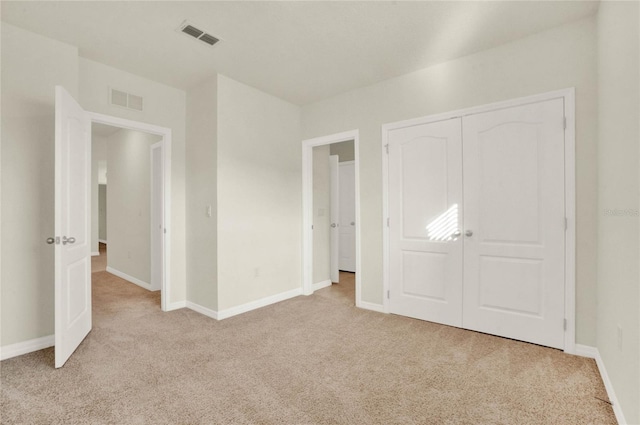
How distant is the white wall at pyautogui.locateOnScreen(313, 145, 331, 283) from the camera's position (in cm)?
483

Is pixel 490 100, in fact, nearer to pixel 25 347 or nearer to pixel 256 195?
pixel 256 195

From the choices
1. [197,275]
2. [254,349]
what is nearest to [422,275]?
[254,349]

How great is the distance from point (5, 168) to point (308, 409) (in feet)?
9.57

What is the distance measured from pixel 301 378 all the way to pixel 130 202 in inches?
185

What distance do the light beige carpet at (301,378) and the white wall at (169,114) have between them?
0.79m

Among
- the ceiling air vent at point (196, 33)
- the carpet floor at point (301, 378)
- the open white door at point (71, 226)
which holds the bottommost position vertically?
the carpet floor at point (301, 378)

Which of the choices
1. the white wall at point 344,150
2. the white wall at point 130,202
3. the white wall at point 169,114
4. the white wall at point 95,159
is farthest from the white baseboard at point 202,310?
the white wall at point 95,159

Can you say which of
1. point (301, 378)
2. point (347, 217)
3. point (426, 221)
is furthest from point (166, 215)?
point (347, 217)

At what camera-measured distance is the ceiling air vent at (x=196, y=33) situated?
8.45 feet

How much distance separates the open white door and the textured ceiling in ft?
2.06

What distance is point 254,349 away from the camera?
2684 mm

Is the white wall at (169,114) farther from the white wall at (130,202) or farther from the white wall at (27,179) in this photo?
the white wall at (130,202)

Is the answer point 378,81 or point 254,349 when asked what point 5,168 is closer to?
point 254,349

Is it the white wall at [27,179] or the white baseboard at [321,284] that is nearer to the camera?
the white wall at [27,179]
